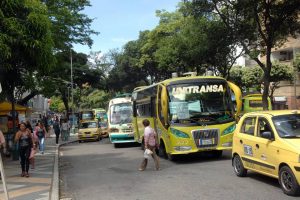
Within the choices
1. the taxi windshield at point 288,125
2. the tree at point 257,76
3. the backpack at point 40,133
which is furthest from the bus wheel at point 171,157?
the tree at point 257,76

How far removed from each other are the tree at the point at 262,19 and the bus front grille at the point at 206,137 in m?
9.47

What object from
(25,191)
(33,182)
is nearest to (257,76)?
(33,182)

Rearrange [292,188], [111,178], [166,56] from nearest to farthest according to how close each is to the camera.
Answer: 1. [292,188]
2. [111,178]
3. [166,56]

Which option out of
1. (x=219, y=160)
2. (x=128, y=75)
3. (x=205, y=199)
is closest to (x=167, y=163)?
(x=219, y=160)

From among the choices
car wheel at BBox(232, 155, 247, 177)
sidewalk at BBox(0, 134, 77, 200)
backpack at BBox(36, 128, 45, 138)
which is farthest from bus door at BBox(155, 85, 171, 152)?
backpack at BBox(36, 128, 45, 138)

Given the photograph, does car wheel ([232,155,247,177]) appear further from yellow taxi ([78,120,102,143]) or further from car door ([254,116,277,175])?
yellow taxi ([78,120,102,143])

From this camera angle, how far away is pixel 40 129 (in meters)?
23.6

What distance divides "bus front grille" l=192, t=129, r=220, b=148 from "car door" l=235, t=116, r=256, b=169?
4220 millimetres

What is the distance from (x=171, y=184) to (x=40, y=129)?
517 inches

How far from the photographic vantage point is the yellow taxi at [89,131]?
36.5m

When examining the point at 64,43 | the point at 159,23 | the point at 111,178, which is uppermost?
the point at 159,23

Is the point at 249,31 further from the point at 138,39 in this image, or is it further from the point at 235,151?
the point at 138,39

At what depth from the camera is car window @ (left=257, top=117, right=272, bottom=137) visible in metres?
10.7

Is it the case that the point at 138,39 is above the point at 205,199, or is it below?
above
